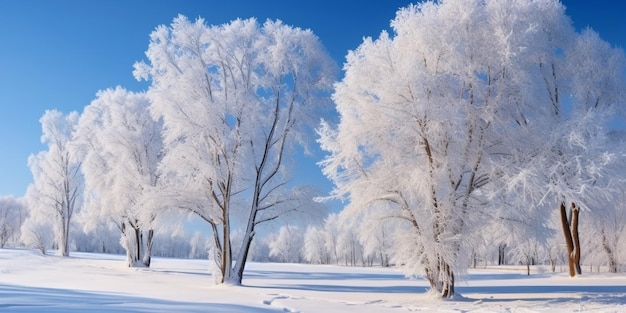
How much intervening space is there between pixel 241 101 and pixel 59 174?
34.8m

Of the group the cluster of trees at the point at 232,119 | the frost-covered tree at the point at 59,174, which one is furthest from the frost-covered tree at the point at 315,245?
the cluster of trees at the point at 232,119

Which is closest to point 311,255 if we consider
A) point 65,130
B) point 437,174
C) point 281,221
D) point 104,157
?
point 65,130

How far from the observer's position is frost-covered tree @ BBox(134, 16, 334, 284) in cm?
2164

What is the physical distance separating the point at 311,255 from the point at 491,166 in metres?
99.9

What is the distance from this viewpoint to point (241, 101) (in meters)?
21.8

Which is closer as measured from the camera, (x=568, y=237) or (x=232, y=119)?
(x=232, y=119)

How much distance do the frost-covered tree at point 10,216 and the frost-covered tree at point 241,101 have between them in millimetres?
89875

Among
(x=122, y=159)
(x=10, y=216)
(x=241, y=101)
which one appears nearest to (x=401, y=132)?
(x=241, y=101)

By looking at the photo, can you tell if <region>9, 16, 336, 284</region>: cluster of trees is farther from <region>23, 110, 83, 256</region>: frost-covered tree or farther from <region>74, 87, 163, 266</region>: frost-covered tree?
<region>23, 110, 83, 256</region>: frost-covered tree

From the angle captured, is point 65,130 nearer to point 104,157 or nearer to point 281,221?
point 104,157

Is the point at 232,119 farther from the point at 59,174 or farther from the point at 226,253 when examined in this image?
the point at 59,174

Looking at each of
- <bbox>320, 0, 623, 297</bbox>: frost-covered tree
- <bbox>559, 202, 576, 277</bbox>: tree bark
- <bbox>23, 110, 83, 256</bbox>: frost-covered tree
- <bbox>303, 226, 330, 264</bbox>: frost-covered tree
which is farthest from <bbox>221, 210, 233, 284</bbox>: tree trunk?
Result: <bbox>303, 226, 330, 264</bbox>: frost-covered tree

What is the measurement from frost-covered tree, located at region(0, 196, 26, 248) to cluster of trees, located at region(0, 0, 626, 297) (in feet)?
252

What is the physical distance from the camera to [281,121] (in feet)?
74.3
